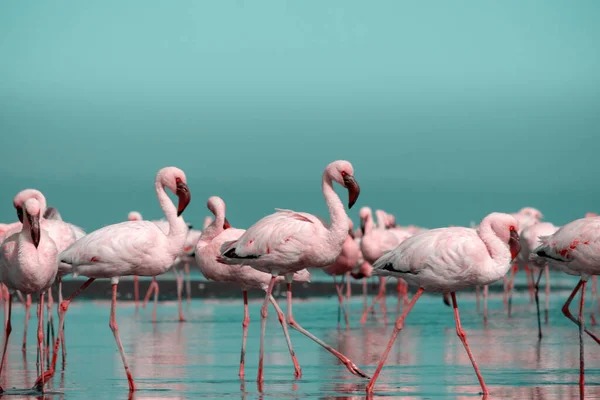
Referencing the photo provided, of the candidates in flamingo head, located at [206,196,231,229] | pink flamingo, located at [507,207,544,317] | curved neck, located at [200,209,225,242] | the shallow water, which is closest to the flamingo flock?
the shallow water

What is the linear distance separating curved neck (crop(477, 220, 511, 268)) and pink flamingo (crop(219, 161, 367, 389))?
1.21m

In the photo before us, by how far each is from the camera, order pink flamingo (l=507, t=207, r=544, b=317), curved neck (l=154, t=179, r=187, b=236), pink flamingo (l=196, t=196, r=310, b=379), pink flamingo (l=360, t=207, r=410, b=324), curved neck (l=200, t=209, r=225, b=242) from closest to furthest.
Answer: curved neck (l=154, t=179, r=187, b=236)
pink flamingo (l=196, t=196, r=310, b=379)
curved neck (l=200, t=209, r=225, b=242)
pink flamingo (l=360, t=207, r=410, b=324)
pink flamingo (l=507, t=207, r=544, b=317)

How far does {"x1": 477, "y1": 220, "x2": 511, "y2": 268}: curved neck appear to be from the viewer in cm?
918

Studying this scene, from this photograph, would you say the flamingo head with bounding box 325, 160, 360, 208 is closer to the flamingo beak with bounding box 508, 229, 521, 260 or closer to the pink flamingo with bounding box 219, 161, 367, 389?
the pink flamingo with bounding box 219, 161, 367, 389

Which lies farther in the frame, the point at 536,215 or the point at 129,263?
the point at 536,215

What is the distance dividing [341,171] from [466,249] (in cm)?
146

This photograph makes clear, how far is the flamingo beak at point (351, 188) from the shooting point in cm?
975

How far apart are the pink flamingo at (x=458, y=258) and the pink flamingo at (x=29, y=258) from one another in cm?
307

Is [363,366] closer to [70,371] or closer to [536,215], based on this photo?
[70,371]

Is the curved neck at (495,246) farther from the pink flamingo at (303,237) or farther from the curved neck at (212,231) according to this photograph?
the curved neck at (212,231)

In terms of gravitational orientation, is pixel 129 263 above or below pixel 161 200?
below

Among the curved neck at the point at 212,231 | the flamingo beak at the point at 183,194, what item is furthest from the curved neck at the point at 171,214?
the curved neck at the point at 212,231

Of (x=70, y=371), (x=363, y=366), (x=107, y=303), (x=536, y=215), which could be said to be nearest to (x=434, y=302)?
(x=536, y=215)

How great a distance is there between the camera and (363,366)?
11.3 meters
